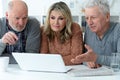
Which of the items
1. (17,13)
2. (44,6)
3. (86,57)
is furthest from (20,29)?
(44,6)

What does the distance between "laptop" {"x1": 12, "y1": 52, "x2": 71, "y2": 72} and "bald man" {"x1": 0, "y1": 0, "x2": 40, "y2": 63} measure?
290mm

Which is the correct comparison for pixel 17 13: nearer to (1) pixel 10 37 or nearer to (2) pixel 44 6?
(1) pixel 10 37

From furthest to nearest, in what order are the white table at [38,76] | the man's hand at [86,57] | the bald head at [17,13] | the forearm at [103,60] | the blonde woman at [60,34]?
the blonde woman at [60,34] < the bald head at [17,13] < the forearm at [103,60] < the man's hand at [86,57] < the white table at [38,76]

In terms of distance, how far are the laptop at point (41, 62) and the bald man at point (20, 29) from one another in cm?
29

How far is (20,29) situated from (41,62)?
1.62 ft

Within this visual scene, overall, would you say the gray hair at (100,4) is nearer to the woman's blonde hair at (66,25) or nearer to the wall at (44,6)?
the woman's blonde hair at (66,25)

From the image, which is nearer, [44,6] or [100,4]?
[100,4]

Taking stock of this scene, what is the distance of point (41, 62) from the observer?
1439 mm

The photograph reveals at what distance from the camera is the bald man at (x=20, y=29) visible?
1.73m

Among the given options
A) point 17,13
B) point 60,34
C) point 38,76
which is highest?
point 17,13

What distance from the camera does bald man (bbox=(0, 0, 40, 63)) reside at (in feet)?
5.68

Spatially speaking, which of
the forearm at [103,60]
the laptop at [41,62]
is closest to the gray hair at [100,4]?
the forearm at [103,60]

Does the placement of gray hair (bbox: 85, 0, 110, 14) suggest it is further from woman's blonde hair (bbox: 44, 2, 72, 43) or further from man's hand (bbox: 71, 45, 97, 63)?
man's hand (bbox: 71, 45, 97, 63)

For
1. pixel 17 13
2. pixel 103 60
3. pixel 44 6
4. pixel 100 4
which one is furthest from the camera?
pixel 44 6
